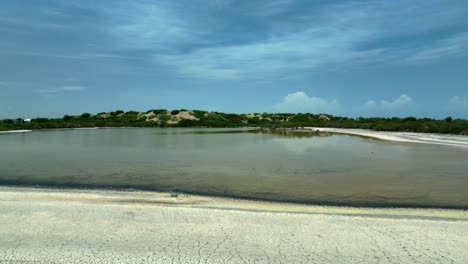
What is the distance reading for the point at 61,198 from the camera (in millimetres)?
8500

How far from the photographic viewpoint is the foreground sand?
499cm

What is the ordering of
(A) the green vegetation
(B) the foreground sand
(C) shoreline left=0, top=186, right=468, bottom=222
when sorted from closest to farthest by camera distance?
(B) the foreground sand, (C) shoreline left=0, top=186, right=468, bottom=222, (A) the green vegetation

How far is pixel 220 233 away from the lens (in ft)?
19.5

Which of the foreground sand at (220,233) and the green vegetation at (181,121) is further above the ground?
the green vegetation at (181,121)

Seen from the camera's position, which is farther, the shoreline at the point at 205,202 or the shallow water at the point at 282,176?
the shallow water at the point at 282,176

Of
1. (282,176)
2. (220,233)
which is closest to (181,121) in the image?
(282,176)

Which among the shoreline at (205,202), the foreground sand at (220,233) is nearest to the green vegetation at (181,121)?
the shoreline at (205,202)

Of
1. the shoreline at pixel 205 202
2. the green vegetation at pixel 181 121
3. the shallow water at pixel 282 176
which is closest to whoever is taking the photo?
the shoreline at pixel 205 202

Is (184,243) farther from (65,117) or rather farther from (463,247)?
(65,117)

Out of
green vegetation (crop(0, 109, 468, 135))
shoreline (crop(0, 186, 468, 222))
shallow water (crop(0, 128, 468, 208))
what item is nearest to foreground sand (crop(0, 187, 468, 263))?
shoreline (crop(0, 186, 468, 222))

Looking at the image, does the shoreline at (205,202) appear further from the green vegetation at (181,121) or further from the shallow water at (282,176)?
the green vegetation at (181,121)

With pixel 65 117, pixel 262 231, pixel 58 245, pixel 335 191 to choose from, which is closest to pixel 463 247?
pixel 262 231

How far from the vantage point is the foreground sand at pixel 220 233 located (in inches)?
197

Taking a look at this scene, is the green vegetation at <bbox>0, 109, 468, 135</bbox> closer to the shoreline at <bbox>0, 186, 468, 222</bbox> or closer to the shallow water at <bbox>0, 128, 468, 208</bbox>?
the shallow water at <bbox>0, 128, 468, 208</bbox>
